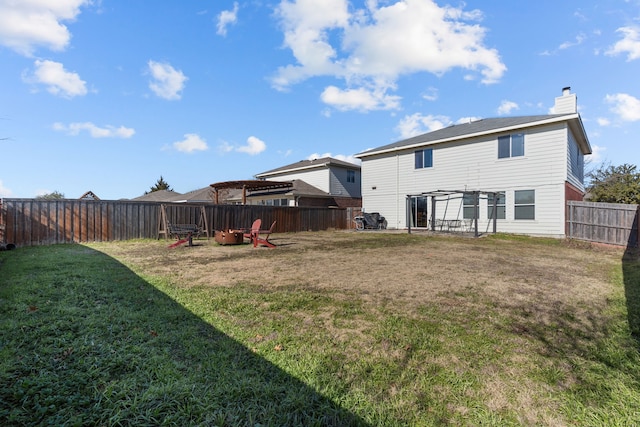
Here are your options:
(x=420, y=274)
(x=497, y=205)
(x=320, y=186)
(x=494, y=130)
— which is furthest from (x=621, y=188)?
(x=420, y=274)

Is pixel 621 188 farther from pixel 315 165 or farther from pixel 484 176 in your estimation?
pixel 315 165

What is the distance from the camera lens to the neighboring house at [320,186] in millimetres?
24891

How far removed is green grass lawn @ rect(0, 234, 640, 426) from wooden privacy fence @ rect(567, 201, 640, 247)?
9758 millimetres

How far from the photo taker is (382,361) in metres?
2.64

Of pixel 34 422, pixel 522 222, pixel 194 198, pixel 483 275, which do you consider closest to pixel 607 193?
pixel 522 222

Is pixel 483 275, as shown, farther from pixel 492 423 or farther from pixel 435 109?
pixel 435 109

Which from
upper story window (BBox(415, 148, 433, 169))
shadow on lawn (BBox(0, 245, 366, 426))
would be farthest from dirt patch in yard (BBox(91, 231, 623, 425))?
upper story window (BBox(415, 148, 433, 169))

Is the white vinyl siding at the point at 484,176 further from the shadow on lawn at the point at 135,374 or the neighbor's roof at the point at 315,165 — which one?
the shadow on lawn at the point at 135,374

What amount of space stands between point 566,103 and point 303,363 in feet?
63.3

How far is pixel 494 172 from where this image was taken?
618 inches

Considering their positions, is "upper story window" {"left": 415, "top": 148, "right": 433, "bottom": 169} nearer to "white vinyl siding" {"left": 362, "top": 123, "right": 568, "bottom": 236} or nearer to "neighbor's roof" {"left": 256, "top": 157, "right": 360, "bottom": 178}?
"white vinyl siding" {"left": 362, "top": 123, "right": 568, "bottom": 236}

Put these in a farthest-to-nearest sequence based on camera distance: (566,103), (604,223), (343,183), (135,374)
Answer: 1. (343,183)
2. (566,103)
3. (604,223)
4. (135,374)

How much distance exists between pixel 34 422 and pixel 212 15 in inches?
496

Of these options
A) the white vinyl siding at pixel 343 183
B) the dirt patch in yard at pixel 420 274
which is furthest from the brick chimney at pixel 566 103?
the white vinyl siding at pixel 343 183
